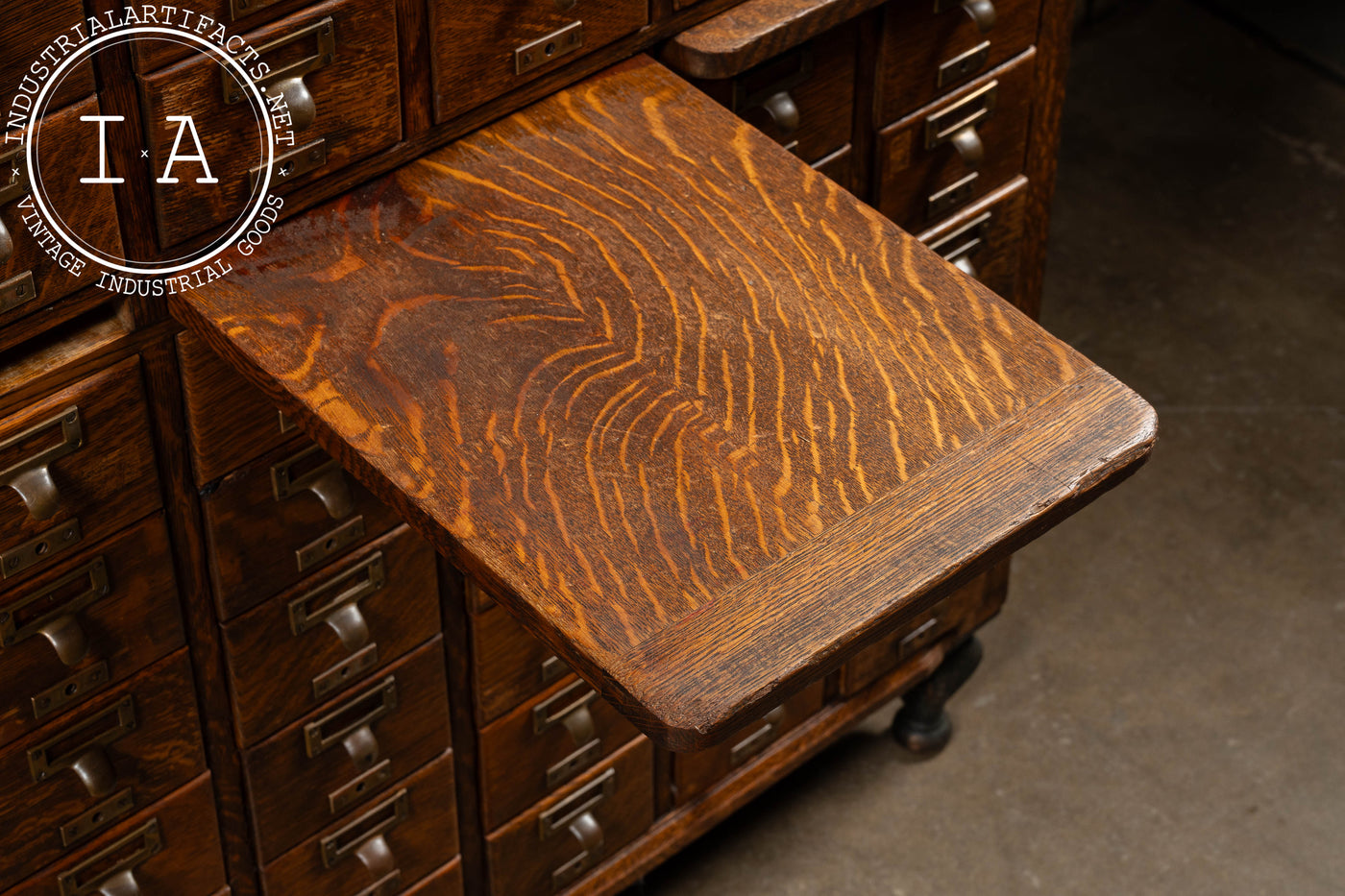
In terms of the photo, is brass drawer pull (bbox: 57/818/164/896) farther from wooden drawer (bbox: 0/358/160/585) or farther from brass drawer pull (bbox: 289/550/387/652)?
wooden drawer (bbox: 0/358/160/585)

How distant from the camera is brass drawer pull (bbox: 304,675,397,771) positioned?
189cm

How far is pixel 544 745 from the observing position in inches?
83.9

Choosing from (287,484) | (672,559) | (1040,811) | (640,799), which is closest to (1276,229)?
(1040,811)

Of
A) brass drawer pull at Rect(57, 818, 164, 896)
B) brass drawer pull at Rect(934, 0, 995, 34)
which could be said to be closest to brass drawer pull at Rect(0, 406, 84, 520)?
brass drawer pull at Rect(57, 818, 164, 896)

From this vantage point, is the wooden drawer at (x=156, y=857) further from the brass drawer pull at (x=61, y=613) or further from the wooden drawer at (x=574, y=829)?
the wooden drawer at (x=574, y=829)

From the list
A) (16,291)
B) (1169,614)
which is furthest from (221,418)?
(1169,614)

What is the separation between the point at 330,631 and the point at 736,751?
0.72m

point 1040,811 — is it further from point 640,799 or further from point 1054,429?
point 1054,429

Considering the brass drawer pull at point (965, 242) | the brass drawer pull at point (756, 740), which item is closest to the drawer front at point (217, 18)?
the brass drawer pull at point (965, 242)

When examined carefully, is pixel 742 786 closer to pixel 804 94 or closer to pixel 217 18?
pixel 804 94

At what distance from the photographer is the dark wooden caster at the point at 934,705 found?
8.89 ft

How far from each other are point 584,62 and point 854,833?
1387 mm

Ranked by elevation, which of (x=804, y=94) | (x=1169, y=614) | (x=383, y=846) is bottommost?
(x=1169, y=614)

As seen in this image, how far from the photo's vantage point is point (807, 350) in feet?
4.39
